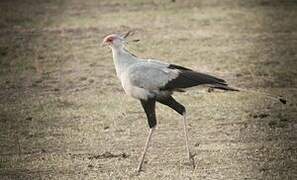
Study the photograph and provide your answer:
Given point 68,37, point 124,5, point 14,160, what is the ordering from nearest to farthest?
point 14,160 → point 68,37 → point 124,5

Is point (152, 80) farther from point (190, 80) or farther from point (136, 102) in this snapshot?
point (136, 102)

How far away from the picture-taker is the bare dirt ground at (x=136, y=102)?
6.80 meters

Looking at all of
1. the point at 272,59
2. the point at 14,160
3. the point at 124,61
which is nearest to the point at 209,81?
the point at 124,61

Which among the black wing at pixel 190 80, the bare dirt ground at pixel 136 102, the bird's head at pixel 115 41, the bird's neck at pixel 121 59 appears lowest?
the bare dirt ground at pixel 136 102

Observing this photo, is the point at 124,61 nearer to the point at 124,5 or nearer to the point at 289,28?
the point at 289,28

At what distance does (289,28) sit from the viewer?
12594 millimetres

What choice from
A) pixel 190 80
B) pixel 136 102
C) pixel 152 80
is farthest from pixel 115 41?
pixel 136 102

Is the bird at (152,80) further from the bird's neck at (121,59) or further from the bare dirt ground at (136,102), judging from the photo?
the bare dirt ground at (136,102)

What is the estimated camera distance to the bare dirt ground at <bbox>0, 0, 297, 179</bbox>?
680cm

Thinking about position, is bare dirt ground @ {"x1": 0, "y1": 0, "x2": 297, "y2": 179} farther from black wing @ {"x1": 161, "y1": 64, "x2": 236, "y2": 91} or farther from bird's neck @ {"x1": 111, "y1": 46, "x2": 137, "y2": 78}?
bird's neck @ {"x1": 111, "y1": 46, "x2": 137, "y2": 78}

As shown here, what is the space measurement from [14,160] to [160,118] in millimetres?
1823

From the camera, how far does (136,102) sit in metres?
9.06

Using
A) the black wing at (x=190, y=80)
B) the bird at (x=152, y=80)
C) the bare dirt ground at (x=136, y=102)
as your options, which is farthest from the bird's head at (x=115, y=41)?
the bare dirt ground at (x=136, y=102)

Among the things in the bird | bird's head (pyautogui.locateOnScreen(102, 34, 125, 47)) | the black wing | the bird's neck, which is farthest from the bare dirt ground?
bird's head (pyautogui.locateOnScreen(102, 34, 125, 47))
